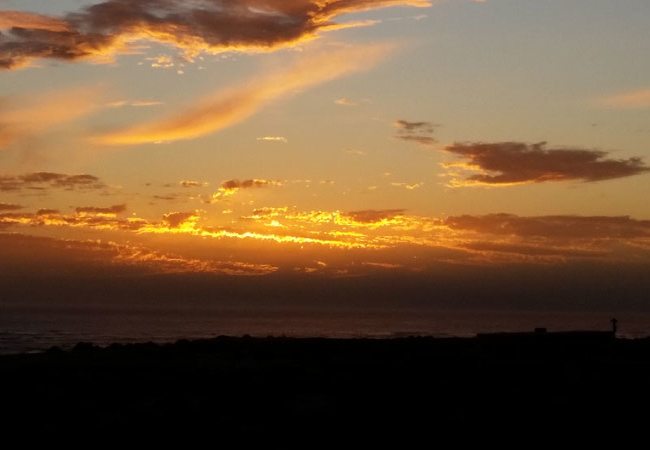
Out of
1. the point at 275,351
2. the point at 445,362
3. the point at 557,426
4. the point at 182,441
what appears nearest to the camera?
the point at 182,441

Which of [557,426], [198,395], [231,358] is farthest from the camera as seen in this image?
[231,358]

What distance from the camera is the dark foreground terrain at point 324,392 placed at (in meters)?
18.4

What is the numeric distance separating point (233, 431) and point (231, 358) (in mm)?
14860

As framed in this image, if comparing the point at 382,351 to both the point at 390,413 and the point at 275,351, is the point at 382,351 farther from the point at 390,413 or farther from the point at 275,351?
the point at 390,413

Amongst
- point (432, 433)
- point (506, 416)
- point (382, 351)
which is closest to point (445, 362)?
point (382, 351)

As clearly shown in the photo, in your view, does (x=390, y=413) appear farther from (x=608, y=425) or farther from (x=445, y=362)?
(x=445, y=362)

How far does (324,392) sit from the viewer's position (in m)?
22.7

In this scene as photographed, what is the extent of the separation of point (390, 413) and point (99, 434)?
22.1 ft

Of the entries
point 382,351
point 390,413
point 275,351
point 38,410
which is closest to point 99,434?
point 38,410

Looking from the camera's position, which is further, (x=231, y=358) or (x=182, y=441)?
(x=231, y=358)

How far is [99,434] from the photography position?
17.3 meters

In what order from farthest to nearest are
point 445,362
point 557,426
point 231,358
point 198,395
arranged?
point 231,358 < point 445,362 < point 198,395 < point 557,426

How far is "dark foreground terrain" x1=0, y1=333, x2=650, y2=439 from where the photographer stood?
18.4m

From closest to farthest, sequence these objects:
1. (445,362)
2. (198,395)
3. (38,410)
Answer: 1. (38,410)
2. (198,395)
3. (445,362)
